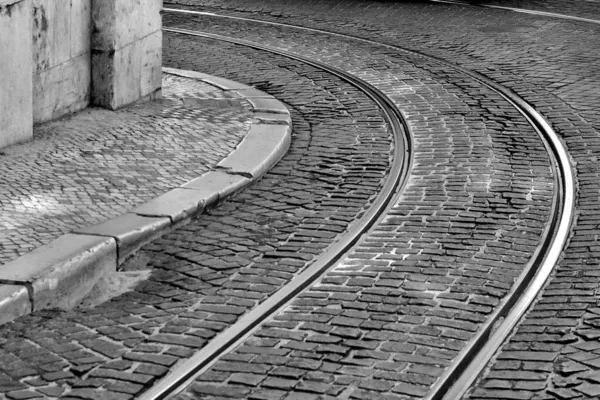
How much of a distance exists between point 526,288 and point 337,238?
4.46 feet

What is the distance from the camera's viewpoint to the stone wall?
8391 mm

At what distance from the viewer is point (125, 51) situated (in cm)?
1004

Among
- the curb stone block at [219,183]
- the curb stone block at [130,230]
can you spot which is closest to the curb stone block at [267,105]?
the curb stone block at [219,183]

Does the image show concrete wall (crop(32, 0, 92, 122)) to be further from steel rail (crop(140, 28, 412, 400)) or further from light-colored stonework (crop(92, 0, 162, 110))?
steel rail (crop(140, 28, 412, 400))

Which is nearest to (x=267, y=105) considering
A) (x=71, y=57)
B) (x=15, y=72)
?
(x=71, y=57)

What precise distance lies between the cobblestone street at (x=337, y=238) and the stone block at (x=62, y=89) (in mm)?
157

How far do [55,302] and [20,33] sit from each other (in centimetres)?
306

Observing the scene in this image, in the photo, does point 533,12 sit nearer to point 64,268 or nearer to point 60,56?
point 60,56

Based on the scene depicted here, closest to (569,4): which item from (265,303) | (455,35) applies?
(455,35)

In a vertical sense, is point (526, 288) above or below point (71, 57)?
below

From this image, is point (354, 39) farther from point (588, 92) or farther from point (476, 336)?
point (476, 336)

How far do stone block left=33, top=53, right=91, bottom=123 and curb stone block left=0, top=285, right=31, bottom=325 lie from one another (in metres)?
3.67

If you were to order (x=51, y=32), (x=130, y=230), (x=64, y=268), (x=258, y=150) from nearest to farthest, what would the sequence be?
(x=64, y=268) < (x=130, y=230) < (x=258, y=150) < (x=51, y=32)

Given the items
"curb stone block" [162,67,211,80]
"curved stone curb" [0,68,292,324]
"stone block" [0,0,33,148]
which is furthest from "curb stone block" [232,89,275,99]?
"stone block" [0,0,33,148]
